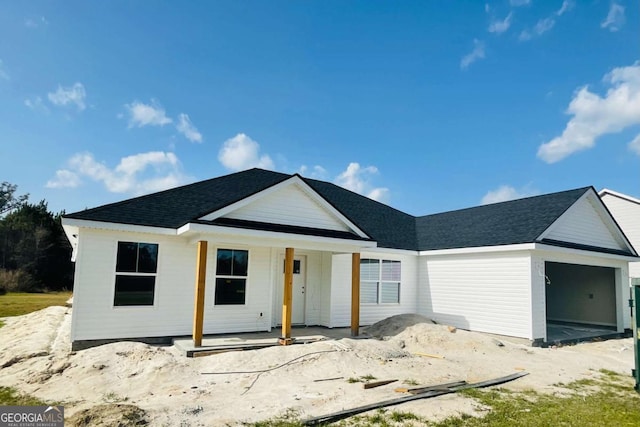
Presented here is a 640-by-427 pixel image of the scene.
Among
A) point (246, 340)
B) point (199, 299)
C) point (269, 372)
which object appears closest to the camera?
point (269, 372)

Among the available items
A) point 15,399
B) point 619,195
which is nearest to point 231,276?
point 15,399

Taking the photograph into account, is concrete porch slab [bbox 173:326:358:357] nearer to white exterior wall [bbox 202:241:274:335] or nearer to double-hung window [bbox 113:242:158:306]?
white exterior wall [bbox 202:241:274:335]

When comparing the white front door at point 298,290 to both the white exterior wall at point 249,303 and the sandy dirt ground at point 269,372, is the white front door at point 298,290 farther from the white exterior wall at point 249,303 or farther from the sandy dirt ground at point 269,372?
the sandy dirt ground at point 269,372

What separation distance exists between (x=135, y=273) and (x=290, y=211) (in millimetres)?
4636

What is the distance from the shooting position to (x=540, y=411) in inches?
237

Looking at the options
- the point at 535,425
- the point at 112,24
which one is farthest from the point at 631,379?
the point at 112,24

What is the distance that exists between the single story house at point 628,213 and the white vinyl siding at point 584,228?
4034 millimetres

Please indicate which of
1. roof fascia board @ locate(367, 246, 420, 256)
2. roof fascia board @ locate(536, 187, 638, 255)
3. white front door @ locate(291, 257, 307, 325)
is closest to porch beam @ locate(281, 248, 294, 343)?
white front door @ locate(291, 257, 307, 325)

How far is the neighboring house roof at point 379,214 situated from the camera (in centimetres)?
1081

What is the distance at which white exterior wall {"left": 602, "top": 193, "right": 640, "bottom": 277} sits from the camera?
60.7 ft

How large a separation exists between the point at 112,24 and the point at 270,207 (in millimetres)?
6678

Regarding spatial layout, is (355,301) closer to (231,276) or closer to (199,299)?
(231,276)

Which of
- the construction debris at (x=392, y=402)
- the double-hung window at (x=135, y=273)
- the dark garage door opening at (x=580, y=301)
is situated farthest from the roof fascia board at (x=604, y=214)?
the double-hung window at (x=135, y=273)

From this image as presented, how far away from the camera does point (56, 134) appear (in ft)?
42.9
